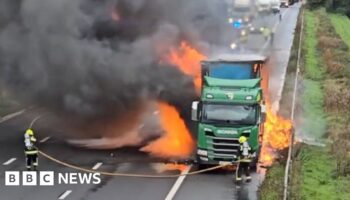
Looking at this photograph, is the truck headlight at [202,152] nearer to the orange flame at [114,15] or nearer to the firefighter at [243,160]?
the firefighter at [243,160]

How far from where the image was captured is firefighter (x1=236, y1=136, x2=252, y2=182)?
2178 cm

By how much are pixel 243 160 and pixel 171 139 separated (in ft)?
20.2

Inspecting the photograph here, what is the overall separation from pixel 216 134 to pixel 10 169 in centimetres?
673

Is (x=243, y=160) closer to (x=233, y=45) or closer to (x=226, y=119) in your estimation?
(x=226, y=119)

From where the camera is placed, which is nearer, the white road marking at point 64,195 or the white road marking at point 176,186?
the white road marking at point 64,195

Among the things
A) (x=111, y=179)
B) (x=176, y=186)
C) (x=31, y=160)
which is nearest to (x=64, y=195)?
(x=111, y=179)

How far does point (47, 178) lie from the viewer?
22484 millimetres

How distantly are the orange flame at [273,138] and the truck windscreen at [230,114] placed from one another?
2049mm

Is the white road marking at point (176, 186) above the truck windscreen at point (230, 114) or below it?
below

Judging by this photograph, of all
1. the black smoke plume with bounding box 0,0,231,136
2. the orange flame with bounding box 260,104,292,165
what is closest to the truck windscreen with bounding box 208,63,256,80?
the black smoke plume with bounding box 0,0,231,136

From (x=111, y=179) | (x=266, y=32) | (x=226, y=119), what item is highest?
(x=266, y=32)

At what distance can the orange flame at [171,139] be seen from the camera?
25875 millimetres

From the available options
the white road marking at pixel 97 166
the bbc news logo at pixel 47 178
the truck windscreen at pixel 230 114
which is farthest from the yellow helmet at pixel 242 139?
the white road marking at pixel 97 166

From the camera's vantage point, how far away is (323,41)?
5791cm
